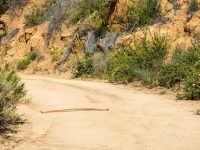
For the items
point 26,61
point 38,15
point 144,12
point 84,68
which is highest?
point 38,15

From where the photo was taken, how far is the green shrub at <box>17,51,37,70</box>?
23.0m

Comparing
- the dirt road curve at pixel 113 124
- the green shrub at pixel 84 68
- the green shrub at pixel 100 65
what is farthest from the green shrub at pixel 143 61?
the dirt road curve at pixel 113 124

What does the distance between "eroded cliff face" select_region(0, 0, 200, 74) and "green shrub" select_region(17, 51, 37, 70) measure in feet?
1.14

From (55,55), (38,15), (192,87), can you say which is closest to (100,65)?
(55,55)

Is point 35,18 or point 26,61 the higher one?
point 35,18

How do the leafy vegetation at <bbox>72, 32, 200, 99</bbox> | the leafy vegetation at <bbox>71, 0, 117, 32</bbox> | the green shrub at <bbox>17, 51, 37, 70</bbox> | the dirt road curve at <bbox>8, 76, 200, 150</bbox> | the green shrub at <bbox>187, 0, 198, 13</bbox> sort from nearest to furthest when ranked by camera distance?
the dirt road curve at <bbox>8, 76, 200, 150</bbox>, the leafy vegetation at <bbox>72, 32, 200, 99</bbox>, the green shrub at <bbox>187, 0, 198, 13</bbox>, the leafy vegetation at <bbox>71, 0, 117, 32</bbox>, the green shrub at <bbox>17, 51, 37, 70</bbox>

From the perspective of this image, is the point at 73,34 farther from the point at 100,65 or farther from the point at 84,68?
the point at 100,65

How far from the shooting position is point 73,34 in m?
22.3

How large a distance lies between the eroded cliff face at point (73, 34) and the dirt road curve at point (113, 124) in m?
5.26

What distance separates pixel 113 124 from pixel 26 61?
17.2 metres

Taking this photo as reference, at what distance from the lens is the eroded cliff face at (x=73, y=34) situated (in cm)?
1482

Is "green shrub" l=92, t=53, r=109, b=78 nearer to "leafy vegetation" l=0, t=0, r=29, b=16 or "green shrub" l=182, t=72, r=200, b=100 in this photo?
"green shrub" l=182, t=72, r=200, b=100

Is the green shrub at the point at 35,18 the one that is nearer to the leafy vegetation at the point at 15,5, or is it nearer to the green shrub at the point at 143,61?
the leafy vegetation at the point at 15,5

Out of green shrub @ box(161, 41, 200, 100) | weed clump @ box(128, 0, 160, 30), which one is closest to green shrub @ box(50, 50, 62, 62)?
weed clump @ box(128, 0, 160, 30)
